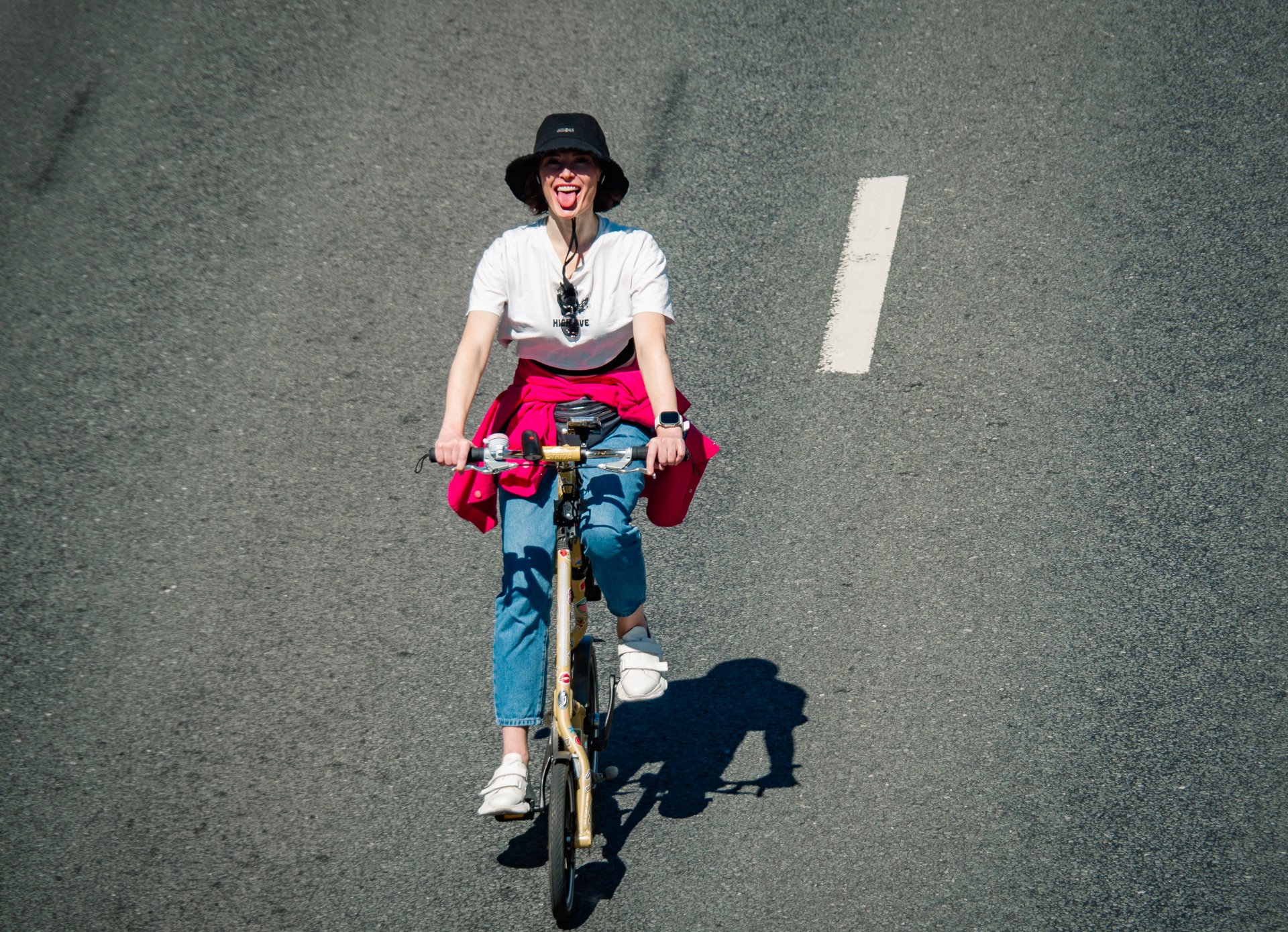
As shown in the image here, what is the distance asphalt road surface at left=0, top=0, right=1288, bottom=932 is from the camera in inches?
184

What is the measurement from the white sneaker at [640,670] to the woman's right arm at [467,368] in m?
1.09

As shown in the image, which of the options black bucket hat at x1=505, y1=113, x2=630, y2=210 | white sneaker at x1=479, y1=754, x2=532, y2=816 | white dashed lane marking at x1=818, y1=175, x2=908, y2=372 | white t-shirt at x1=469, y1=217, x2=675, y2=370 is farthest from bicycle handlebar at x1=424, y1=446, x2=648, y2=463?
white dashed lane marking at x1=818, y1=175, x2=908, y2=372

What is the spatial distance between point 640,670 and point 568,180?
188 centimetres

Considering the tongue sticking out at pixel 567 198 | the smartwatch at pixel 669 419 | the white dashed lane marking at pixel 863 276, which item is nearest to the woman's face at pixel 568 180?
the tongue sticking out at pixel 567 198

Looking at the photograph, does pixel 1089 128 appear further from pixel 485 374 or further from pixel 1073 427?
pixel 485 374

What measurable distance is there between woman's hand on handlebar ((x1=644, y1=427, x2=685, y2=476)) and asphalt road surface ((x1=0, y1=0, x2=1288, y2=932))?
1675 mm

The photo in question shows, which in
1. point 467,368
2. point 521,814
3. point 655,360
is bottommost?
point 521,814

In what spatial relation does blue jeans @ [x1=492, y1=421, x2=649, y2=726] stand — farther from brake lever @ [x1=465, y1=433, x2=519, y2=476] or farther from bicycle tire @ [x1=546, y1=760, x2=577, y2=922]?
brake lever @ [x1=465, y1=433, x2=519, y2=476]

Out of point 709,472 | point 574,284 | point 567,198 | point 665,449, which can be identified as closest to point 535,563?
point 665,449

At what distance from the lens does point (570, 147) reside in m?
4.17

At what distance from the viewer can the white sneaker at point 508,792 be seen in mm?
4074

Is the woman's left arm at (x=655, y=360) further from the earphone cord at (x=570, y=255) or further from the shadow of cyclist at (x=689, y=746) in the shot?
the shadow of cyclist at (x=689, y=746)

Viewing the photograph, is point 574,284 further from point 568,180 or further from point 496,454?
point 496,454

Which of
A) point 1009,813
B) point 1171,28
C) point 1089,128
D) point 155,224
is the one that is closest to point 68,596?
point 155,224
